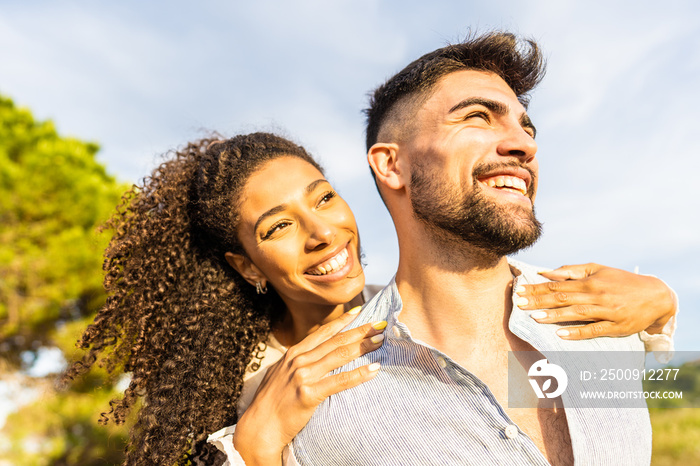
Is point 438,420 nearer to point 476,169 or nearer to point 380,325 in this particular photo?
point 380,325

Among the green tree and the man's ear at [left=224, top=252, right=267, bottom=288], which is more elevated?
the green tree

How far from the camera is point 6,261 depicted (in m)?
13.3

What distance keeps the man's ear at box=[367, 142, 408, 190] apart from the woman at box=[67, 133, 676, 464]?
0.76 metres

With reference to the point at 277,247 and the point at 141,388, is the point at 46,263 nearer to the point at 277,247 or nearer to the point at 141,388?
the point at 141,388

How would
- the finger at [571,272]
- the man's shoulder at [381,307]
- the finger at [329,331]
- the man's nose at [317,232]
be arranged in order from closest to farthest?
the man's shoulder at [381,307] < the finger at [571,272] < the finger at [329,331] < the man's nose at [317,232]

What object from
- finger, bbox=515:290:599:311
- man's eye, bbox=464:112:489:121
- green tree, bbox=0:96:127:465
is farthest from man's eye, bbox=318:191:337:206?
green tree, bbox=0:96:127:465

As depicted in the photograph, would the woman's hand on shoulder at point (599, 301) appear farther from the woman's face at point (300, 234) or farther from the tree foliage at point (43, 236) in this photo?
the tree foliage at point (43, 236)

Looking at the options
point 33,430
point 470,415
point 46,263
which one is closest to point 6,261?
point 46,263

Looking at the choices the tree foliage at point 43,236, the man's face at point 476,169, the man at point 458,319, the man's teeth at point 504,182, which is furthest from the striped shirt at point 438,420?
the tree foliage at point 43,236

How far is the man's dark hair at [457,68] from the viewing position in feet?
10.9

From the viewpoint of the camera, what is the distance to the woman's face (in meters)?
3.95

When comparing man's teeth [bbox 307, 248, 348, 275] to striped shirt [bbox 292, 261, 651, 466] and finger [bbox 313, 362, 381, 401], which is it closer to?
striped shirt [bbox 292, 261, 651, 466]
